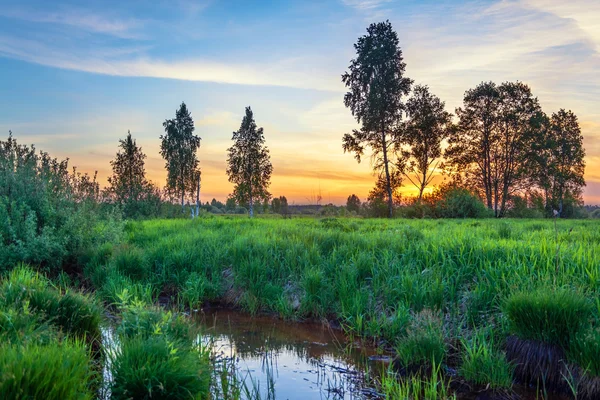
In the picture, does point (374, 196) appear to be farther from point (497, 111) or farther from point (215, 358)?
point (215, 358)

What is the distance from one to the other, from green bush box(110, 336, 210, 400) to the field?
0.04 m

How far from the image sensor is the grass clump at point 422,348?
5227mm

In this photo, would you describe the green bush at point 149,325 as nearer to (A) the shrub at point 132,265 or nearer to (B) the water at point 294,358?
(B) the water at point 294,358

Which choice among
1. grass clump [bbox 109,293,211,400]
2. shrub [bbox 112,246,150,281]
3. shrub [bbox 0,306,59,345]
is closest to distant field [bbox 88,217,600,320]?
shrub [bbox 112,246,150,281]

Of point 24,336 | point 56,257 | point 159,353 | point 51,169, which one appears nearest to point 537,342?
point 159,353

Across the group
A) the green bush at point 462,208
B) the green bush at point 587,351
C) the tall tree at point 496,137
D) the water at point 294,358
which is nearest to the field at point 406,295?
the green bush at point 587,351

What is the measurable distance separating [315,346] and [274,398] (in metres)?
2.01

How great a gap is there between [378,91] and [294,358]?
32.2 metres

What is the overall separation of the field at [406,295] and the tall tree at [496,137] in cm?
3256

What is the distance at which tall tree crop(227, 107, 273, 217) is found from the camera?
158 feet

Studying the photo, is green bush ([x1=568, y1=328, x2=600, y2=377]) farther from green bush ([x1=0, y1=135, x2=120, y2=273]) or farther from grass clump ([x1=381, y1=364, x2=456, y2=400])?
green bush ([x1=0, y1=135, x2=120, y2=273])

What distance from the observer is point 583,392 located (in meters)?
4.50

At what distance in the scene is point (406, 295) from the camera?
6.88 meters

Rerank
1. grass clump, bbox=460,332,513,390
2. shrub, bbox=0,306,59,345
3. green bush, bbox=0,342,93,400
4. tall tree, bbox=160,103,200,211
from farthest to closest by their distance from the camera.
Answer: tall tree, bbox=160,103,200,211 < grass clump, bbox=460,332,513,390 < shrub, bbox=0,306,59,345 < green bush, bbox=0,342,93,400
